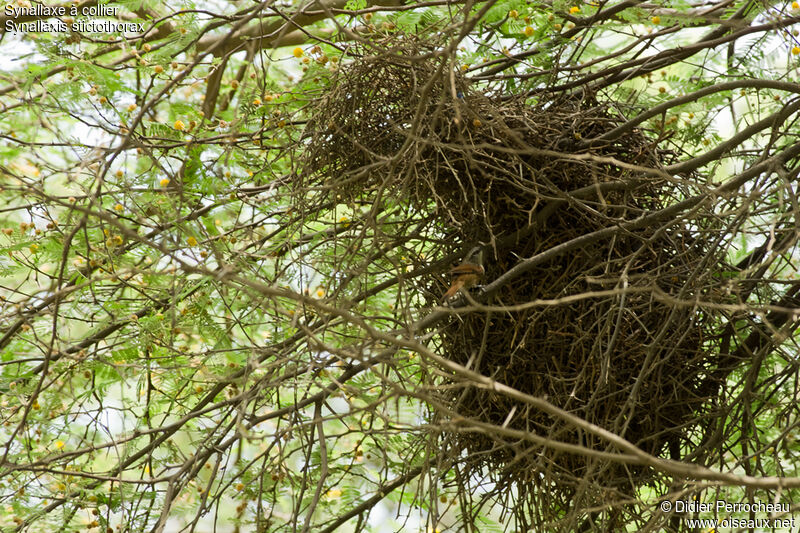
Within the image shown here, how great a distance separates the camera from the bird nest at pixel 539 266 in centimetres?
314

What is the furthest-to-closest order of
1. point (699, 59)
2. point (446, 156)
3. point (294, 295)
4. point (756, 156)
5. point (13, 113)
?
point (699, 59) < point (13, 113) < point (756, 156) < point (446, 156) < point (294, 295)

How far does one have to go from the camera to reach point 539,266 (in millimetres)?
3312

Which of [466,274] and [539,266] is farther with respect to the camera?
[539,266]

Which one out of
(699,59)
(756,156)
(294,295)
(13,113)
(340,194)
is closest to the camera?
(294,295)

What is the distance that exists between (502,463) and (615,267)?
0.94m

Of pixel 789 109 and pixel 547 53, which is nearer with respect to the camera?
pixel 789 109

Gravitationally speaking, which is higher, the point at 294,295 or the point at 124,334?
the point at 124,334

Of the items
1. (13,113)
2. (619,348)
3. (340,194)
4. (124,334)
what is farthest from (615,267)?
(13,113)

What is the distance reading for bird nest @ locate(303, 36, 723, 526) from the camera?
3145 millimetres

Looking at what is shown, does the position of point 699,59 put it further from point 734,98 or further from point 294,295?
point 294,295

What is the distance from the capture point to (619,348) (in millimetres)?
3217

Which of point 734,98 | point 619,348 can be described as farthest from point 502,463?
point 734,98

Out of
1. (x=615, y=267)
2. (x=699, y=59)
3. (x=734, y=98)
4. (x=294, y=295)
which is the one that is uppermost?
(x=699, y=59)

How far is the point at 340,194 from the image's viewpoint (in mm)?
3422
